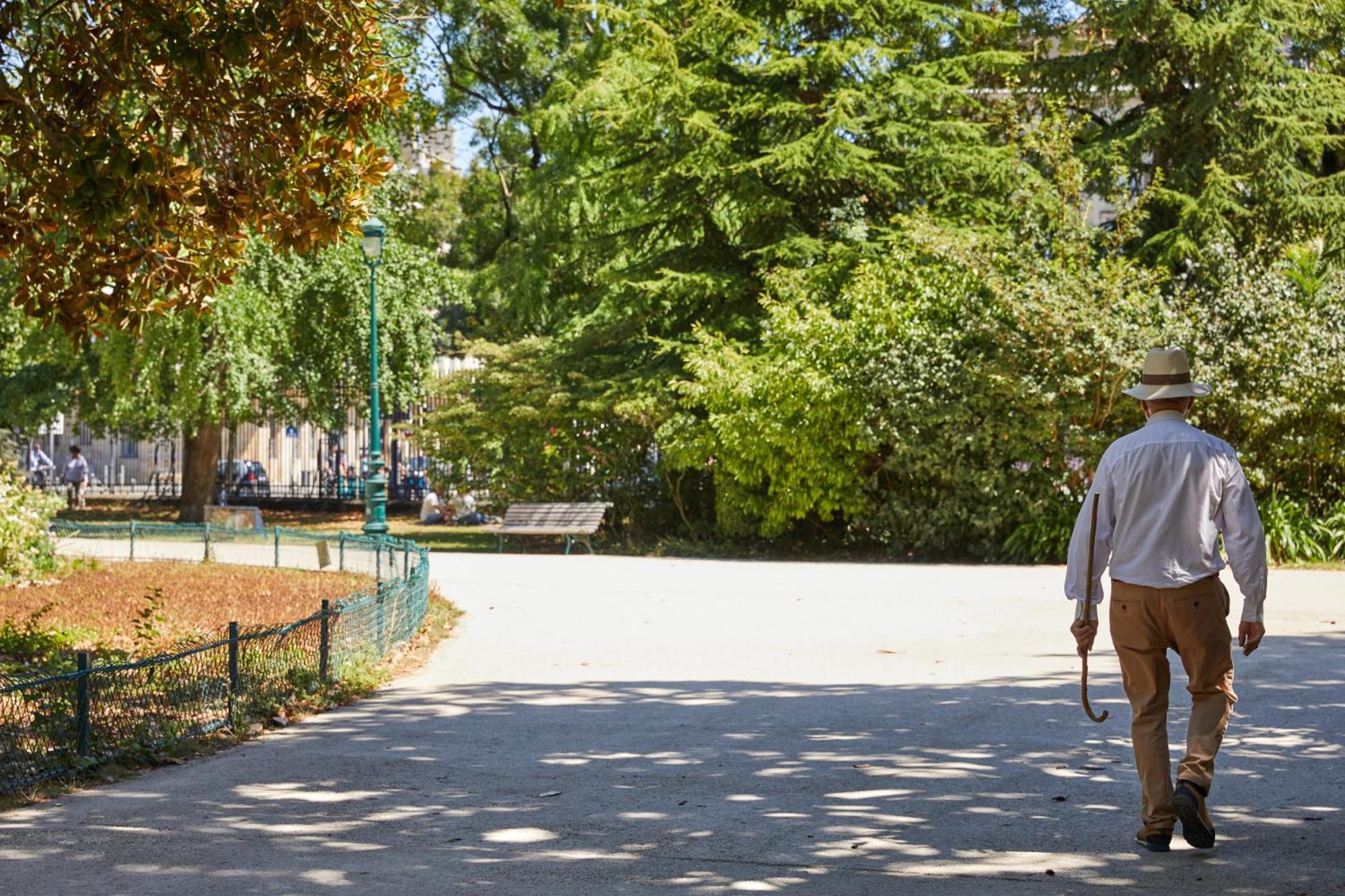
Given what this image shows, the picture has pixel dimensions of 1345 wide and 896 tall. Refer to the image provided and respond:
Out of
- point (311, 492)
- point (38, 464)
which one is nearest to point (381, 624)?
point (311, 492)

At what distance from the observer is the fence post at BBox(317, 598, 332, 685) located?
10.3 meters

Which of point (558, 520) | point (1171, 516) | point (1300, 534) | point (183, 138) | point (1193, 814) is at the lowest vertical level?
point (1193, 814)

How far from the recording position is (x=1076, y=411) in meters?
21.4

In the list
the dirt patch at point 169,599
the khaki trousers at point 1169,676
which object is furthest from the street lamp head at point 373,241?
the khaki trousers at point 1169,676

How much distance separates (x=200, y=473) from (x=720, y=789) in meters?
29.1

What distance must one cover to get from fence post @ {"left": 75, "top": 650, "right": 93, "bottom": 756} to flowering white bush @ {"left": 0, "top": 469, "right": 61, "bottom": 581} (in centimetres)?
1019

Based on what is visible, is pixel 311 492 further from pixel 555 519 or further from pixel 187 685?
pixel 187 685

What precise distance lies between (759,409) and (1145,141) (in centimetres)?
924

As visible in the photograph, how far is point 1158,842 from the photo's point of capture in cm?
579

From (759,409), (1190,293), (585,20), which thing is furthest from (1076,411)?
(585,20)

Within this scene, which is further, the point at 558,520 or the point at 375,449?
the point at 558,520

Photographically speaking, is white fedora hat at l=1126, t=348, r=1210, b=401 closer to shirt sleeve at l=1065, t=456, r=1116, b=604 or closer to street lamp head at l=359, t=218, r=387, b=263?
shirt sleeve at l=1065, t=456, r=1116, b=604

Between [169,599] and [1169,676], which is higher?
[1169,676]

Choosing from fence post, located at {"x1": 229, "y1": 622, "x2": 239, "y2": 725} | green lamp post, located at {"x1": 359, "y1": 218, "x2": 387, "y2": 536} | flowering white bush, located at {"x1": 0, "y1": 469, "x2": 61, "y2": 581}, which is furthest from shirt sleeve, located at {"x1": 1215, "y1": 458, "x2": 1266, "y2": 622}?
green lamp post, located at {"x1": 359, "y1": 218, "x2": 387, "y2": 536}
